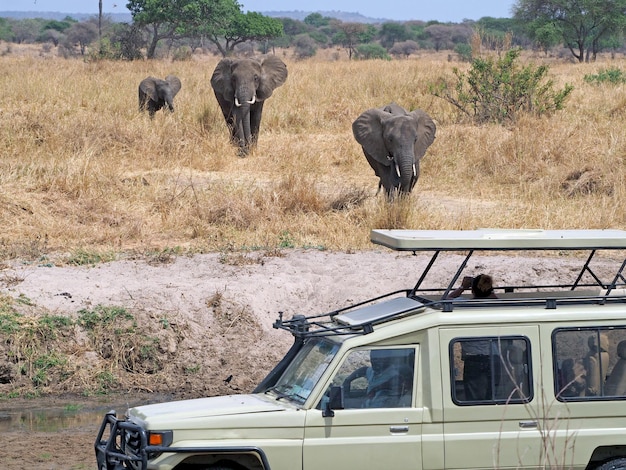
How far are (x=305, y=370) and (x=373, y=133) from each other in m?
9.89

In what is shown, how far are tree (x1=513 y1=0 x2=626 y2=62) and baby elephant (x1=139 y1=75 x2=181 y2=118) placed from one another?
23679 millimetres

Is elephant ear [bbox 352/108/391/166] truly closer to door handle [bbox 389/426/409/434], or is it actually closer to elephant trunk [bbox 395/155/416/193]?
elephant trunk [bbox 395/155/416/193]

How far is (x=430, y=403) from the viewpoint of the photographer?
613cm

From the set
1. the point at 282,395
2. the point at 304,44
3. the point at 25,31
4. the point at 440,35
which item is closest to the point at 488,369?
the point at 282,395

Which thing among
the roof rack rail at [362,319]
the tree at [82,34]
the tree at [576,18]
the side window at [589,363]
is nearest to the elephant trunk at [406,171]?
the roof rack rail at [362,319]

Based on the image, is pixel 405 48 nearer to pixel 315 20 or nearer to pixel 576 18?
pixel 576 18

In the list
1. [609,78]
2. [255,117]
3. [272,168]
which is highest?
[609,78]

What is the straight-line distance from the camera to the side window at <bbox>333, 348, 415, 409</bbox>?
20.2 feet

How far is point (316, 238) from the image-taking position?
13797mm

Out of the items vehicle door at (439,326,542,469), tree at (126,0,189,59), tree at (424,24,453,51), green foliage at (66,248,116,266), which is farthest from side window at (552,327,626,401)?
tree at (424,24,453,51)

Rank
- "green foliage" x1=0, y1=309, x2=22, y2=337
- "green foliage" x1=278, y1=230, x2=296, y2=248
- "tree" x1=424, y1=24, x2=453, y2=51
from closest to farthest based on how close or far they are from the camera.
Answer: "green foliage" x1=0, y1=309, x2=22, y2=337, "green foliage" x1=278, y1=230, x2=296, y2=248, "tree" x1=424, y1=24, x2=453, y2=51

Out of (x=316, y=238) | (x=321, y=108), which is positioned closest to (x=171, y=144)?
(x=321, y=108)

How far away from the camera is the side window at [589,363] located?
20.6 feet

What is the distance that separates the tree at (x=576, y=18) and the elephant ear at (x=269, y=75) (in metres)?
23.7
